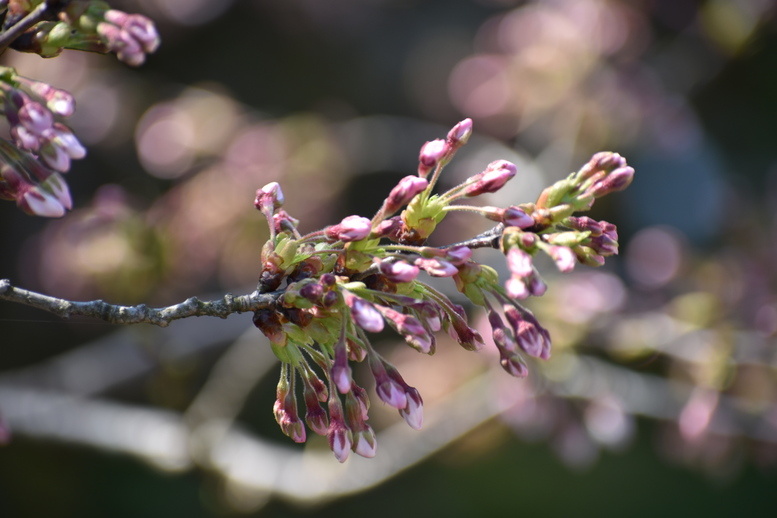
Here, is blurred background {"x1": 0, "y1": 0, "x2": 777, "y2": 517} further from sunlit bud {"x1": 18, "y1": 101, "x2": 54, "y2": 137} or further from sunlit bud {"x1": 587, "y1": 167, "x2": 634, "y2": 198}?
sunlit bud {"x1": 587, "y1": 167, "x2": 634, "y2": 198}

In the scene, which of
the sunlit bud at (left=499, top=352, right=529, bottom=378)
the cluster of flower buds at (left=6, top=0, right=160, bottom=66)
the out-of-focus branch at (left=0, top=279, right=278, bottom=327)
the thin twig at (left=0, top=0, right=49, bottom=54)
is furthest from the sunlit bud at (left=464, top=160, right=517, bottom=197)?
the thin twig at (left=0, top=0, right=49, bottom=54)

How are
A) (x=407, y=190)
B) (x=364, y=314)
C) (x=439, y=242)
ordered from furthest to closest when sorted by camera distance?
1. (x=439, y=242)
2. (x=407, y=190)
3. (x=364, y=314)

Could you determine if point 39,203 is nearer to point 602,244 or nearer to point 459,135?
point 459,135

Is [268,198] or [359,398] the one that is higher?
[268,198]

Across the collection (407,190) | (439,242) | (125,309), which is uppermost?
(407,190)

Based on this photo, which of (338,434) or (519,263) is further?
(338,434)

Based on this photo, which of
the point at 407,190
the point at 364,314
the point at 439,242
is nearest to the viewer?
the point at 364,314

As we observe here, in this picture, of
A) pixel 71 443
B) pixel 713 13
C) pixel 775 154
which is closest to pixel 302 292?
pixel 71 443

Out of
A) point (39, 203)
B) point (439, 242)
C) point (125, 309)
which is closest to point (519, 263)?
point (125, 309)
